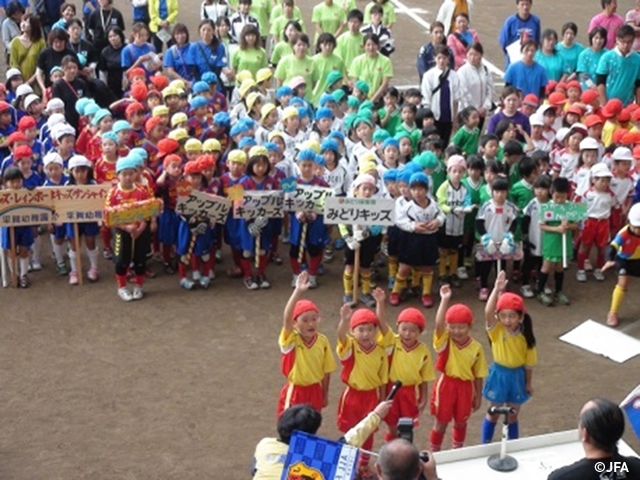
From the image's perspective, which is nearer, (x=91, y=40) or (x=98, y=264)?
(x=98, y=264)

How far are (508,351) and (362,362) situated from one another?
119cm

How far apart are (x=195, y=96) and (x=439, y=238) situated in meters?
4.09

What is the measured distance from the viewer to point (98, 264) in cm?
1271

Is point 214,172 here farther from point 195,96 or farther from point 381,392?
point 381,392

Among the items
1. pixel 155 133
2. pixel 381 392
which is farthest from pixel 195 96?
pixel 381 392

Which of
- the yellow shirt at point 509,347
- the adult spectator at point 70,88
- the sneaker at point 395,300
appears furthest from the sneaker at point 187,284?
the yellow shirt at point 509,347

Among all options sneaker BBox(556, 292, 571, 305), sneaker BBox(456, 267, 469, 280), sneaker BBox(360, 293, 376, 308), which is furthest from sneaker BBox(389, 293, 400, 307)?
sneaker BBox(556, 292, 571, 305)

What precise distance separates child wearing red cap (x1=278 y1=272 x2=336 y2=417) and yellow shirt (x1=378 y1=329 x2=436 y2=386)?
0.46 meters

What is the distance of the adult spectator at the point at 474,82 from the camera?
1472 cm

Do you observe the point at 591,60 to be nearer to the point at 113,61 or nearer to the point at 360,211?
the point at 360,211

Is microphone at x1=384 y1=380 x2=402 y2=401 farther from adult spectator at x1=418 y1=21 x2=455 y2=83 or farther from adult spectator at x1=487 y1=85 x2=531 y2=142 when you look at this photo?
adult spectator at x1=418 y1=21 x2=455 y2=83

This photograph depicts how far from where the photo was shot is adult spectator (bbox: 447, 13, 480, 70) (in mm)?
15969

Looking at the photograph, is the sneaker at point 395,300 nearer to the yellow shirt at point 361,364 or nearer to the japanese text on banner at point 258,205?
the japanese text on banner at point 258,205

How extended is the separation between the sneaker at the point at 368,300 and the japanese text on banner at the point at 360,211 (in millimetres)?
908
